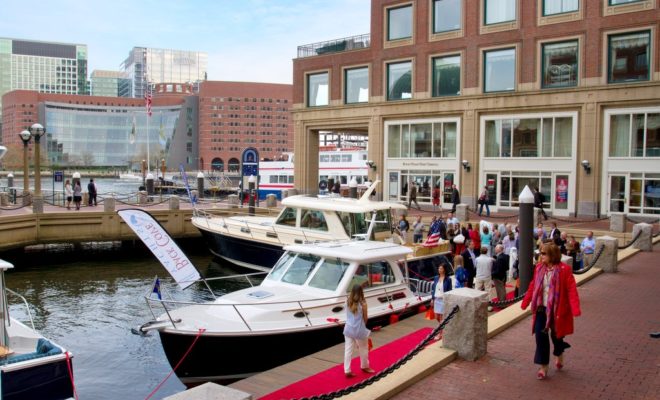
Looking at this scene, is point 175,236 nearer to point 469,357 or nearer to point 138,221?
point 138,221

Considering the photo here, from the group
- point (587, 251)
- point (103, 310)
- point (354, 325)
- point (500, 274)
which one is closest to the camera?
point (354, 325)

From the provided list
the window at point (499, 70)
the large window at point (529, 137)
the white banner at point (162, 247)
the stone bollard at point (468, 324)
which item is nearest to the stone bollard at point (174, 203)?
the large window at point (529, 137)

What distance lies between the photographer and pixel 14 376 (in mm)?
8844

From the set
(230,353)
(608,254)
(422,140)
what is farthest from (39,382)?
(422,140)

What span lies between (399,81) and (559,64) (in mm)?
10097

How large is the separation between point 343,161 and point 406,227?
97.9 feet

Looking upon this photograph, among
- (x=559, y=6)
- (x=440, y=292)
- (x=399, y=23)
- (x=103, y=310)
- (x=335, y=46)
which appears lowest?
(x=103, y=310)

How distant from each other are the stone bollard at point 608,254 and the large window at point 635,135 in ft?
54.1

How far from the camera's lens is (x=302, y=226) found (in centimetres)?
2275

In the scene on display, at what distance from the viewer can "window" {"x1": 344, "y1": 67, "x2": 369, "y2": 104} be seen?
42.1 m

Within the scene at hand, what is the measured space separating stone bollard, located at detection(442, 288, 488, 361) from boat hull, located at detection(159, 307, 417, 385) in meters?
3.79

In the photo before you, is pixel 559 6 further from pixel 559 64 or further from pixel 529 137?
pixel 529 137

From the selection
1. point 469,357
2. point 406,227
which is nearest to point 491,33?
point 406,227

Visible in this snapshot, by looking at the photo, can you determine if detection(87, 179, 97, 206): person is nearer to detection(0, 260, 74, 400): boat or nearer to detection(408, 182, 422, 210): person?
detection(408, 182, 422, 210): person
